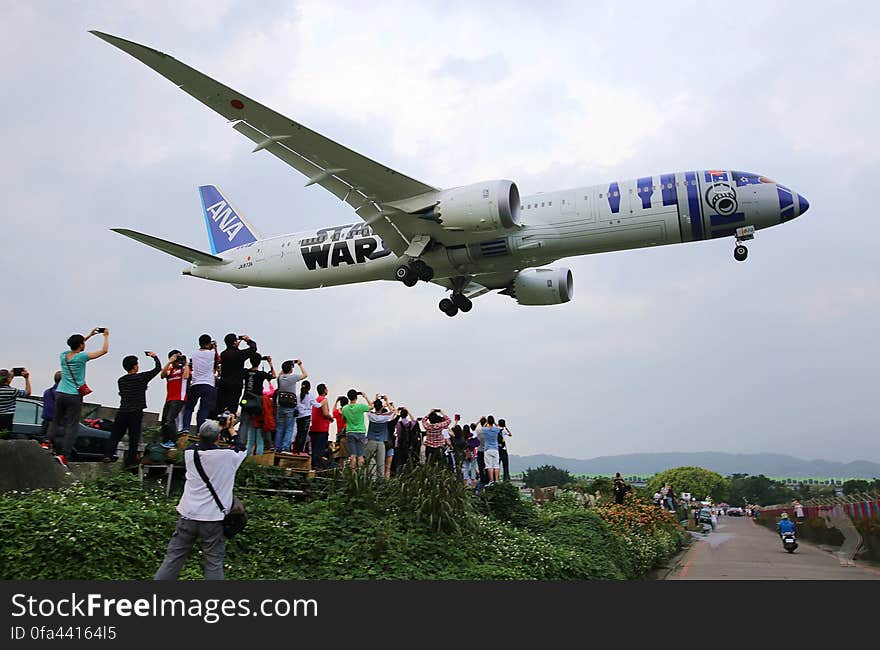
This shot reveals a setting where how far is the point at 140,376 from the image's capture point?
12.2 meters

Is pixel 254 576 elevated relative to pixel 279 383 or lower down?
lower down

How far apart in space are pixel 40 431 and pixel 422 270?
1305 cm

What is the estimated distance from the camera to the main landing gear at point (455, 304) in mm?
27344

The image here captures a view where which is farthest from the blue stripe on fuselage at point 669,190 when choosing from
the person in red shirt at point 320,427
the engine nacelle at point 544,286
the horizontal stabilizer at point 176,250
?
the horizontal stabilizer at point 176,250

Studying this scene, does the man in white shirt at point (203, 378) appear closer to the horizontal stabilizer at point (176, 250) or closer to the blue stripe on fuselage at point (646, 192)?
the horizontal stabilizer at point (176, 250)

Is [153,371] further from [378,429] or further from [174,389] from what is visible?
[378,429]

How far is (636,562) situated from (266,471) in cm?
1106

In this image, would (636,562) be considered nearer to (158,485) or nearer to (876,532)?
(876,532)

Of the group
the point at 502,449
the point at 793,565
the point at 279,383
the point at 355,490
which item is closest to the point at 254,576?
the point at 355,490

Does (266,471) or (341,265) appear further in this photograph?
(341,265)

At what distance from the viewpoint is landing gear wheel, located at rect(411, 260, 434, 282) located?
24172mm

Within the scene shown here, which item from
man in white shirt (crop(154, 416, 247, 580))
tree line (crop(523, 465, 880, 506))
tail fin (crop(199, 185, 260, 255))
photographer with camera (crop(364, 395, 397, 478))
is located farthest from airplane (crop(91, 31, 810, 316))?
tree line (crop(523, 465, 880, 506))

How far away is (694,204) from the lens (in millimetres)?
21203

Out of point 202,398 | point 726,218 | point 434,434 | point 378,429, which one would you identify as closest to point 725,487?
point 726,218
